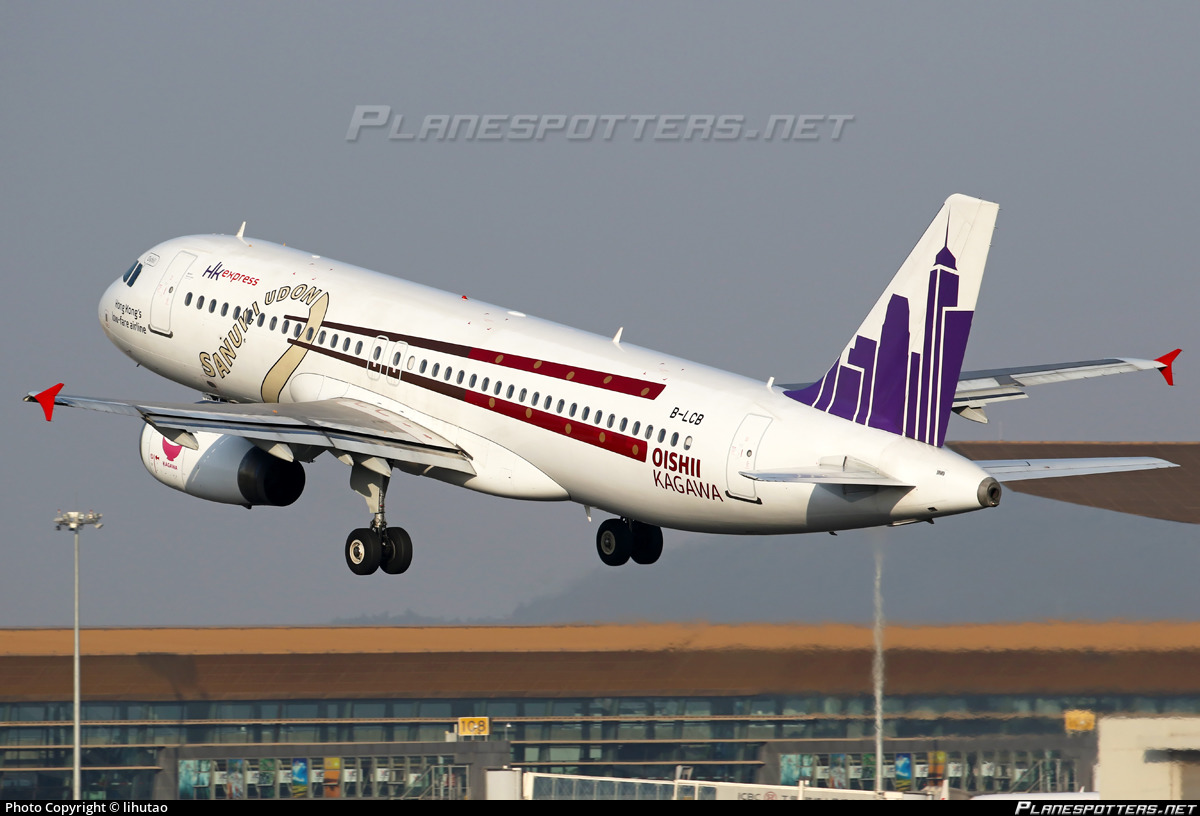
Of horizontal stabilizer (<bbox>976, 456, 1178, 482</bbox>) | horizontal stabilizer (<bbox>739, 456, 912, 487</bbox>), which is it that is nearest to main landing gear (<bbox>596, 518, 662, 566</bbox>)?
horizontal stabilizer (<bbox>739, 456, 912, 487</bbox>)

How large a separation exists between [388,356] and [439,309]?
1706 millimetres

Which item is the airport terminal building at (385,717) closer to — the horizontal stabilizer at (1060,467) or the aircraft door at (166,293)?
the aircraft door at (166,293)

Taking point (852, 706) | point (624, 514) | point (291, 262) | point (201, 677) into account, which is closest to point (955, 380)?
point (624, 514)

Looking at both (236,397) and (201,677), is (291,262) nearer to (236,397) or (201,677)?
(236,397)

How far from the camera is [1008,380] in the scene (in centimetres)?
4759

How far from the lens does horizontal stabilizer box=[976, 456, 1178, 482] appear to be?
35188 mm

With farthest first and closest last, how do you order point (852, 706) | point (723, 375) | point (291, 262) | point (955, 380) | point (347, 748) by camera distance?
point (347, 748) → point (852, 706) → point (291, 262) → point (723, 375) → point (955, 380)

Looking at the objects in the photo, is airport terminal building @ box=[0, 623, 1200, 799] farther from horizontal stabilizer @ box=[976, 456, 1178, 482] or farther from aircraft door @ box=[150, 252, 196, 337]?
horizontal stabilizer @ box=[976, 456, 1178, 482]

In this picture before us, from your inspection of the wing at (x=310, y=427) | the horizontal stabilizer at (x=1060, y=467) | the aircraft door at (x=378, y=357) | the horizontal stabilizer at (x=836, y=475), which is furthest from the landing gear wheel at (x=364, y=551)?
the horizontal stabilizer at (x=1060, y=467)

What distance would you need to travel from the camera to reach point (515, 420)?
1716 inches

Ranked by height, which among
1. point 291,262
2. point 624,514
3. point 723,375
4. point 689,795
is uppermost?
point 291,262

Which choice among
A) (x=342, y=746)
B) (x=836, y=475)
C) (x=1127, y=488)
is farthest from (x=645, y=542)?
(x=1127, y=488)

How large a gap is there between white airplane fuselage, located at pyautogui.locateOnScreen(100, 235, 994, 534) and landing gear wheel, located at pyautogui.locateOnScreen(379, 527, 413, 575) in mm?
1706

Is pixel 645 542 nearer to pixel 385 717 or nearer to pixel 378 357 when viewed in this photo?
pixel 378 357
